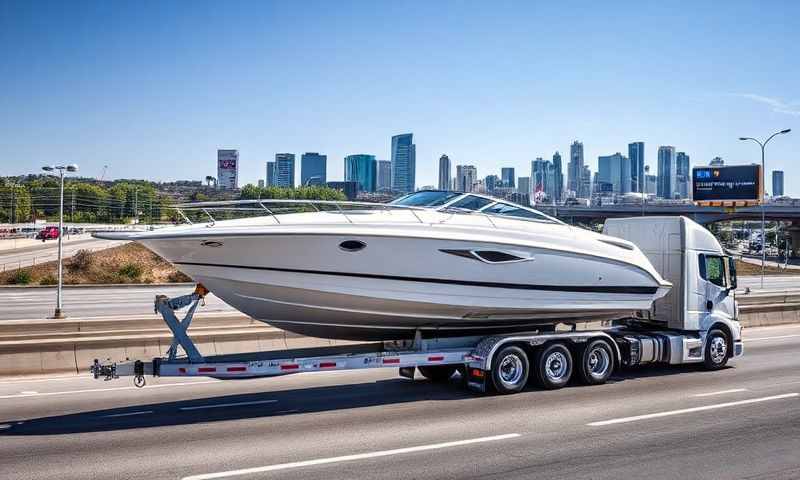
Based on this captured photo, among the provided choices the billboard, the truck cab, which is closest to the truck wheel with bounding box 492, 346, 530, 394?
the truck cab

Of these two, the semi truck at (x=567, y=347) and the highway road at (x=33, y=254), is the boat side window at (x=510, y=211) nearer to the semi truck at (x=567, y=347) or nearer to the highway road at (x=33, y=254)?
the semi truck at (x=567, y=347)

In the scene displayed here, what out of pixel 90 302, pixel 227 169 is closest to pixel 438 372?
pixel 90 302

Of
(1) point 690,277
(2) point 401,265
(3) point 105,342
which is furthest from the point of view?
(1) point 690,277

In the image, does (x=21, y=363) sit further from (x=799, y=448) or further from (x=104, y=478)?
(x=799, y=448)

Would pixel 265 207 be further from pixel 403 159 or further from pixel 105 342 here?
pixel 403 159

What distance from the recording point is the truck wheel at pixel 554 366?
11703 mm

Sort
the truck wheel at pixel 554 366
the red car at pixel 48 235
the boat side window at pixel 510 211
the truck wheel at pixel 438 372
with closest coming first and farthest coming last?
the truck wheel at pixel 554 366
the boat side window at pixel 510 211
the truck wheel at pixel 438 372
the red car at pixel 48 235

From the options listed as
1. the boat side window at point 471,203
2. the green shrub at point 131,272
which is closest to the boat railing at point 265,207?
the boat side window at point 471,203

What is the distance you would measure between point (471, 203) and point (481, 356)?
2.65 m

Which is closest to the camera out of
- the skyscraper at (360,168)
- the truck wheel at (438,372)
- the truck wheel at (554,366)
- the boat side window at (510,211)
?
the truck wheel at (554,366)

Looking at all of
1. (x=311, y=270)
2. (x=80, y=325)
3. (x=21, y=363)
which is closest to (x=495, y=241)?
(x=311, y=270)

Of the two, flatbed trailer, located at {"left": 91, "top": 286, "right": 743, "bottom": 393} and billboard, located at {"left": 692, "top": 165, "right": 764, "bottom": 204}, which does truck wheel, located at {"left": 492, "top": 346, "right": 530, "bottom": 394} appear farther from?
billboard, located at {"left": 692, "top": 165, "right": 764, "bottom": 204}

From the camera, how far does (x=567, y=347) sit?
12.2 metres

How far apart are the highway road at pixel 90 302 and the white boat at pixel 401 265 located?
13951mm
